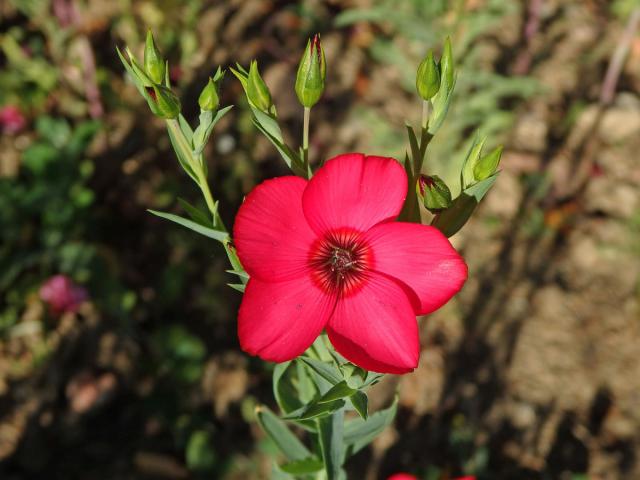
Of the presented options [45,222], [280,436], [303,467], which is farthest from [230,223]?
[303,467]

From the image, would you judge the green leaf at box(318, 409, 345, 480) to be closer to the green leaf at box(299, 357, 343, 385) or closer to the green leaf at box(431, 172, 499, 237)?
the green leaf at box(299, 357, 343, 385)

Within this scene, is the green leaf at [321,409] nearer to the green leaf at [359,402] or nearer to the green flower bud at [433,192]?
the green leaf at [359,402]

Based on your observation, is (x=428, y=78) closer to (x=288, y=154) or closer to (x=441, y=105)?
(x=441, y=105)

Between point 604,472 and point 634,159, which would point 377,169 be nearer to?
point 604,472

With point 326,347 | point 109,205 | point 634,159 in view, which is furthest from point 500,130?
point 326,347

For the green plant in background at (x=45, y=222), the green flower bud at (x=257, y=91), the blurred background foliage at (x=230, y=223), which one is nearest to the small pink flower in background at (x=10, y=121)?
the blurred background foliage at (x=230, y=223)

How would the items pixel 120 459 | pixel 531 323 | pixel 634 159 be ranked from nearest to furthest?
pixel 120 459, pixel 531 323, pixel 634 159

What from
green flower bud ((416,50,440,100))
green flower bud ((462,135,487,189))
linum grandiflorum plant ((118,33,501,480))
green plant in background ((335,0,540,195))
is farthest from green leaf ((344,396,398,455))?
green plant in background ((335,0,540,195))
